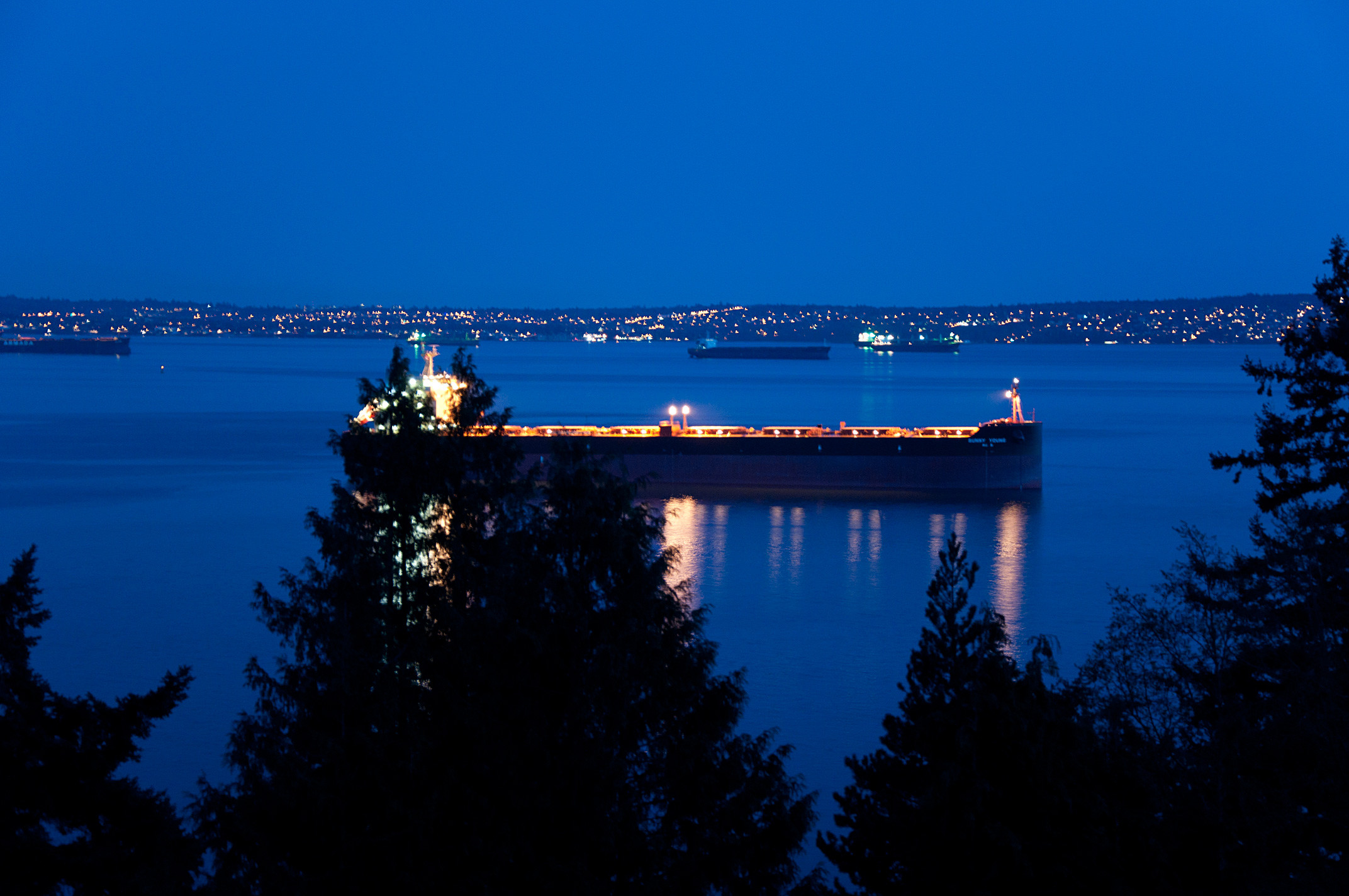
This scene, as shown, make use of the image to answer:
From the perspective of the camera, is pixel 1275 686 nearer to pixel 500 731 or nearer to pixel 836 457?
pixel 500 731

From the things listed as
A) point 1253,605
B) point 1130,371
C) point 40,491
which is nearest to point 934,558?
point 1253,605

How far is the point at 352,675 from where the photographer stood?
9.44 meters

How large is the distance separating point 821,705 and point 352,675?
13396 mm

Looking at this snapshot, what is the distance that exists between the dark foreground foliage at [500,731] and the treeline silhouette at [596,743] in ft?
0.09

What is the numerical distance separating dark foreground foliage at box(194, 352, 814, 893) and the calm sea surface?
7.50 m

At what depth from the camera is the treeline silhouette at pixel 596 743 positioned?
26.3ft

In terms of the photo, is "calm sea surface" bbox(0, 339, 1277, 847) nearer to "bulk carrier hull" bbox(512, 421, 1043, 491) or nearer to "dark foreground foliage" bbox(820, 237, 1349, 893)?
"bulk carrier hull" bbox(512, 421, 1043, 491)

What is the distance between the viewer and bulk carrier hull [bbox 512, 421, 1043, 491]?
4972 centimetres

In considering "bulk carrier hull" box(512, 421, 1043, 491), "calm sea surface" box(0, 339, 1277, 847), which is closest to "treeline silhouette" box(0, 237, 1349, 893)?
"calm sea surface" box(0, 339, 1277, 847)

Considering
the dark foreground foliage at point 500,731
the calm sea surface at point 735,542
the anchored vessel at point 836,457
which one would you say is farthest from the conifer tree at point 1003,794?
the anchored vessel at point 836,457

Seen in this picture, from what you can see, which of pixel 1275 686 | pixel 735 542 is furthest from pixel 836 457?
pixel 1275 686

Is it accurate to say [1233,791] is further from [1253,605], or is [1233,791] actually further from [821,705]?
[821,705]

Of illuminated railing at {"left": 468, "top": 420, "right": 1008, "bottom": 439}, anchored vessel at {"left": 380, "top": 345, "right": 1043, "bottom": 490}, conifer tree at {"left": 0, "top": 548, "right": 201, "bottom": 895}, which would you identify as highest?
illuminated railing at {"left": 468, "top": 420, "right": 1008, "bottom": 439}

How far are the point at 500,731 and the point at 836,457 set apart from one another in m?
41.3
